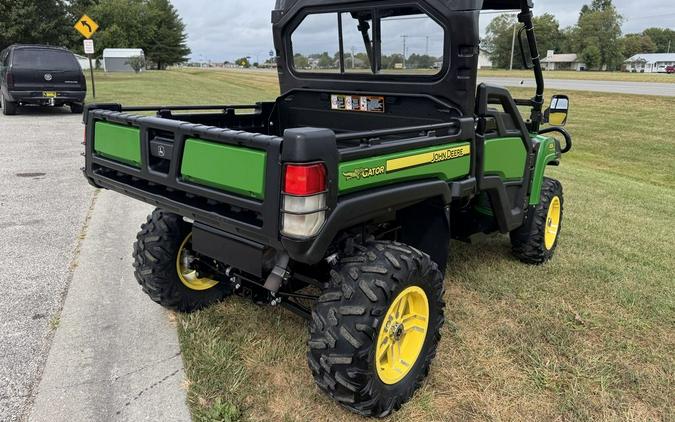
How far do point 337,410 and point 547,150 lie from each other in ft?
9.80

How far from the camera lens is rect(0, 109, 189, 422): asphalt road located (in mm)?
2775

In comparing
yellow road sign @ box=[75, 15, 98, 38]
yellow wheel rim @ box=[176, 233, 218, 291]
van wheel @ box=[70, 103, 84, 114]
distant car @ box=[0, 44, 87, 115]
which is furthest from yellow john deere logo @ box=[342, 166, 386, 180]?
yellow road sign @ box=[75, 15, 98, 38]

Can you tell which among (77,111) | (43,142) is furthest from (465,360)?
(77,111)

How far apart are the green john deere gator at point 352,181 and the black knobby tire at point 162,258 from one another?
10 millimetres

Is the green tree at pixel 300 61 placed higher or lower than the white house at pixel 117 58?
lower

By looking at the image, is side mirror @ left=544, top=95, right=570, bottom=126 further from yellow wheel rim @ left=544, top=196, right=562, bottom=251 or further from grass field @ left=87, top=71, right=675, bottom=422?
grass field @ left=87, top=71, right=675, bottom=422

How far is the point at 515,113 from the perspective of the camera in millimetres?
Result: 3852

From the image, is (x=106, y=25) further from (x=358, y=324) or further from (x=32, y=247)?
(x=358, y=324)

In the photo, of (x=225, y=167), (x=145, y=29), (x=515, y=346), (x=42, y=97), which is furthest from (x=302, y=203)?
(x=145, y=29)

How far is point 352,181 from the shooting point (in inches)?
95.7

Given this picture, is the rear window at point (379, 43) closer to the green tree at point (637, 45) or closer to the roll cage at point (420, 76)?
the roll cage at point (420, 76)

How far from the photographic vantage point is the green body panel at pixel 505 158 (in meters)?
3.59

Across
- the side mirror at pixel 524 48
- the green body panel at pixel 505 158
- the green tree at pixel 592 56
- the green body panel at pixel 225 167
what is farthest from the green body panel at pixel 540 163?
the green tree at pixel 592 56

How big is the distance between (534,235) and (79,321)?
359cm
